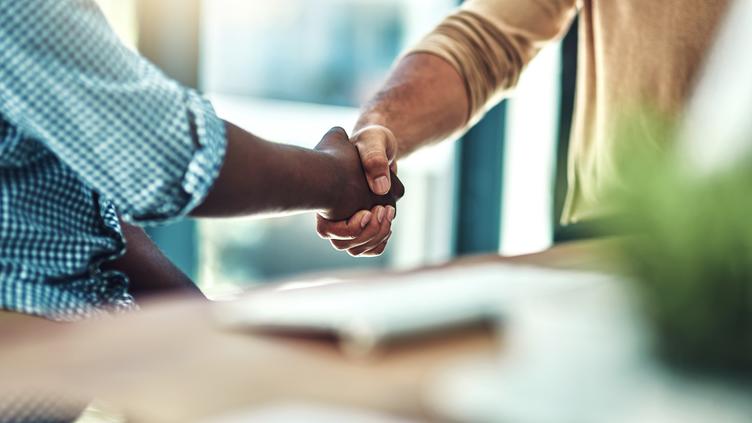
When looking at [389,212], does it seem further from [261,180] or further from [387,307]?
[387,307]

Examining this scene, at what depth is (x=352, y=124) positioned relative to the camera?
12.2 feet

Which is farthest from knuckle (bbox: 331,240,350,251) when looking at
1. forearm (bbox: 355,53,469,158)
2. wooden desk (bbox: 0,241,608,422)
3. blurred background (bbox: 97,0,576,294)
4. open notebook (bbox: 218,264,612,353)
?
blurred background (bbox: 97,0,576,294)

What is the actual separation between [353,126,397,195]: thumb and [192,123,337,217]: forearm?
0.27m

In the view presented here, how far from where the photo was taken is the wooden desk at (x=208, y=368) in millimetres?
537

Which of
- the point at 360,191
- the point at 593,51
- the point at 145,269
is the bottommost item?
the point at 145,269

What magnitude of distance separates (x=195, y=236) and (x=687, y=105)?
1861mm

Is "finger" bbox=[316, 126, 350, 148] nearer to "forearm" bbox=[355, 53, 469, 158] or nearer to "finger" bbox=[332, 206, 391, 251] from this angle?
"finger" bbox=[332, 206, 391, 251]

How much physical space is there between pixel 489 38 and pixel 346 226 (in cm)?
77

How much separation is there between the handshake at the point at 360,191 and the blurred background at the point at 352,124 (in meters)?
1.56

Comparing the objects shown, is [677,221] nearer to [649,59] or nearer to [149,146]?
[149,146]

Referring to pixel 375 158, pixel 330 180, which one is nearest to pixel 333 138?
pixel 375 158

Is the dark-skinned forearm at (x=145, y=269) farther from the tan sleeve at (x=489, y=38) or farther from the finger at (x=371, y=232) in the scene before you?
the tan sleeve at (x=489, y=38)

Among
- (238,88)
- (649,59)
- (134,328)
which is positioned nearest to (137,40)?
(238,88)

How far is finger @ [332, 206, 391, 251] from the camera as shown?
1571mm
